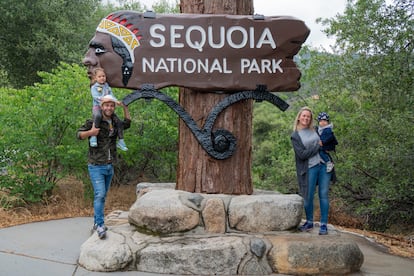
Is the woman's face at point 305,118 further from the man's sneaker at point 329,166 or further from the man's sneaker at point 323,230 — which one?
the man's sneaker at point 323,230

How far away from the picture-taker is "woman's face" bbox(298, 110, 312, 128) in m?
5.05

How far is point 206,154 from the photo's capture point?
17.2 ft

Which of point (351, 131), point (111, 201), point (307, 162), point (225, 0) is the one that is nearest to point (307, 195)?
point (307, 162)

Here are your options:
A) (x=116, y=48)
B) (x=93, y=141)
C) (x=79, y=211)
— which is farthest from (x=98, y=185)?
(x=79, y=211)

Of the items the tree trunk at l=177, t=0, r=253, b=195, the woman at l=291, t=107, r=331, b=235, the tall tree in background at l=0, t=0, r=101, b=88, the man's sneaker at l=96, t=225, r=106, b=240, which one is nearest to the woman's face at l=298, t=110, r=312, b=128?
the woman at l=291, t=107, r=331, b=235

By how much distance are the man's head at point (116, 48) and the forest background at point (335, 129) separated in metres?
2.22

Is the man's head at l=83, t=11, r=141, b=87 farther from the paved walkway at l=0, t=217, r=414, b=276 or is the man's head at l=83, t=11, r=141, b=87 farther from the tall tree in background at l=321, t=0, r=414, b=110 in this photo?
the tall tree in background at l=321, t=0, r=414, b=110

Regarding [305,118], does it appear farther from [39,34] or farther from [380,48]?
[39,34]

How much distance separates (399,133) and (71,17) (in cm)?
1186

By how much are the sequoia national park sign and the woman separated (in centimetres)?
55

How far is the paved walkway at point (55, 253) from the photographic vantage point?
4273mm

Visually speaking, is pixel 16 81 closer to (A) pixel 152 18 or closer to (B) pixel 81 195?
(B) pixel 81 195

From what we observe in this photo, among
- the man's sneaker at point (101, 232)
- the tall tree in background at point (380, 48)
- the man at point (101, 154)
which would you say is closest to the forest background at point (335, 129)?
the tall tree in background at point (380, 48)

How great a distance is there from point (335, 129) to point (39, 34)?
9.65m
